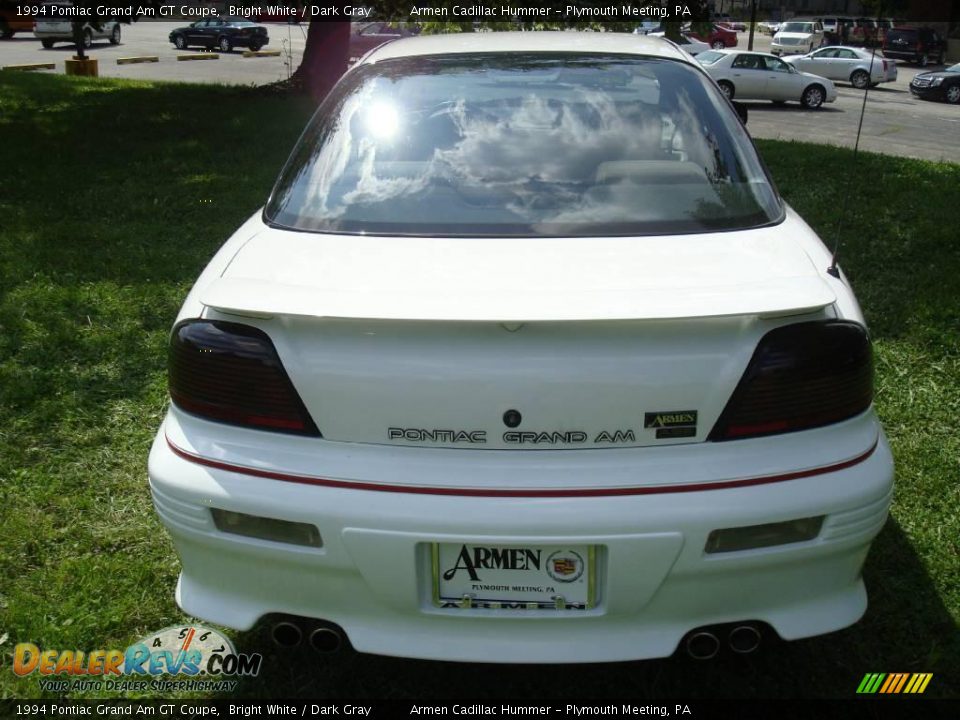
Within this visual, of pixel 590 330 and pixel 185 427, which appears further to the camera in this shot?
pixel 185 427

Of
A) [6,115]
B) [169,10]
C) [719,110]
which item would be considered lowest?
[6,115]

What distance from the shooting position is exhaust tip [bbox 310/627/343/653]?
2.25 metres

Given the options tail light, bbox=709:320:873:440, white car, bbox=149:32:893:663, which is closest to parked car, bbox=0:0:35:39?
white car, bbox=149:32:893:663

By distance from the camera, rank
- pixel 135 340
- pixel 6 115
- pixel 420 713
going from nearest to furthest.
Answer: pixel 420 713
pixel 135 340
pixel 6 115

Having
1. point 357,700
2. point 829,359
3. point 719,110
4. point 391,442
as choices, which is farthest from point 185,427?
point 719,110

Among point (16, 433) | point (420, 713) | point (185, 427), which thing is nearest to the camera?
point (185, 427)

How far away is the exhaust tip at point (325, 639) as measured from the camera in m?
2.25

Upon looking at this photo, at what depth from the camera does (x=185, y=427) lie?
2.27 m

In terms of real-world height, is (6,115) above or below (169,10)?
below

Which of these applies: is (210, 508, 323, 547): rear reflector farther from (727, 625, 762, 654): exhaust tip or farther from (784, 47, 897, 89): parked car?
(784, 47, 897, 89): parked car

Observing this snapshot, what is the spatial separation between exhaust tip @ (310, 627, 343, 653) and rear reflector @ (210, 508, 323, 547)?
28cm

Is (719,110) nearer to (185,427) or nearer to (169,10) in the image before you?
(185,427)

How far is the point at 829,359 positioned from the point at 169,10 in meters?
14.0

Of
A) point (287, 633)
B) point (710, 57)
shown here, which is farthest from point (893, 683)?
point (710, 57)
